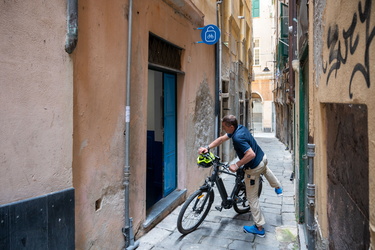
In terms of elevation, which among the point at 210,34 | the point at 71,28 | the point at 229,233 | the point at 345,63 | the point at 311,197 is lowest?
the point at 229,233

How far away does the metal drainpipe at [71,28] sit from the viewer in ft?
9.24

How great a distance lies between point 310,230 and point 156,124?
388cm

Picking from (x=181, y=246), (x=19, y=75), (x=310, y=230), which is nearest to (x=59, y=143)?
(x=19, y=75)

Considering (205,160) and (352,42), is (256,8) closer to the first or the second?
(205,160)

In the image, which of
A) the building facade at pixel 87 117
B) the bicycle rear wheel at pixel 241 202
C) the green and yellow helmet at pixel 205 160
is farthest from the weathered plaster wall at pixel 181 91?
the bicycle rear wheel at pixel 241 202

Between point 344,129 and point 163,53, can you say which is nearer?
point 344,129

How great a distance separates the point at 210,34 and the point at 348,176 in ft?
16.2

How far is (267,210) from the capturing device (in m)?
5.70

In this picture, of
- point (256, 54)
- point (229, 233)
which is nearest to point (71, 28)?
point (229, 233)

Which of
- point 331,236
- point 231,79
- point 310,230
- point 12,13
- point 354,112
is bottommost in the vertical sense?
point 310,230

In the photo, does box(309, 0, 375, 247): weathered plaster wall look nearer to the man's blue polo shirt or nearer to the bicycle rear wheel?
the man's blue polo shirt

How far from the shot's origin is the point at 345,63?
1.67 meters

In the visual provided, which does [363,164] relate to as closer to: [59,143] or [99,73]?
[59,143]

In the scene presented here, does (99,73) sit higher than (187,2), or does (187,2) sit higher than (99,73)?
(187,2)
